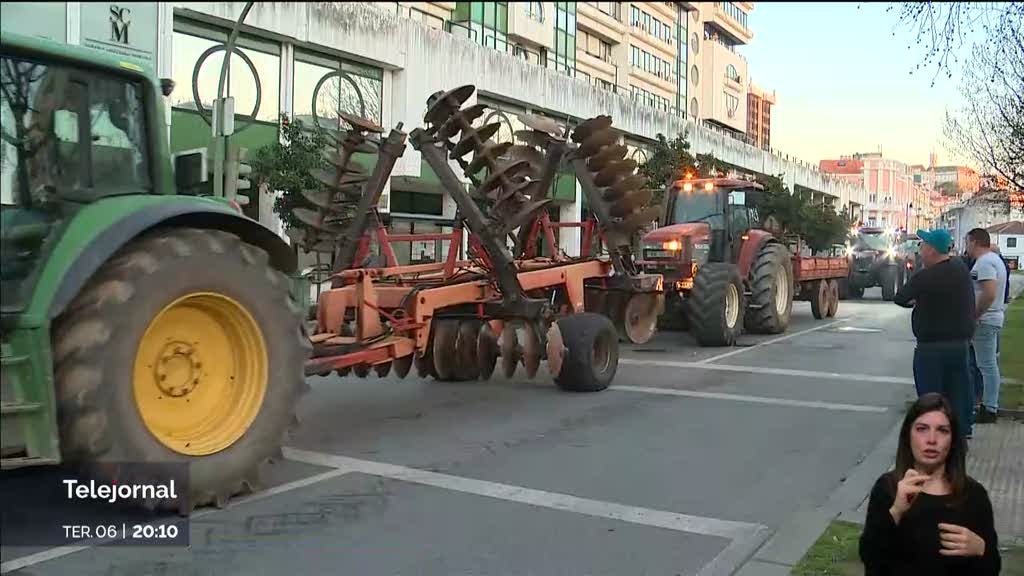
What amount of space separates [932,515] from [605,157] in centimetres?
866

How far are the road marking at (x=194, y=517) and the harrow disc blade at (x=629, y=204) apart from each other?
597 centimetres

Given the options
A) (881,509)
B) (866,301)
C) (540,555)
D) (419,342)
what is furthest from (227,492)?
(866,301)

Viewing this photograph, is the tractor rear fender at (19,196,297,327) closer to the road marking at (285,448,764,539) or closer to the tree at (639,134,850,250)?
the road marking at (285,448,764,539)

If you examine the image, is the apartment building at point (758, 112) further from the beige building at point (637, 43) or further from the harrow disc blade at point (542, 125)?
the harrow disc blade at point (542, 125)

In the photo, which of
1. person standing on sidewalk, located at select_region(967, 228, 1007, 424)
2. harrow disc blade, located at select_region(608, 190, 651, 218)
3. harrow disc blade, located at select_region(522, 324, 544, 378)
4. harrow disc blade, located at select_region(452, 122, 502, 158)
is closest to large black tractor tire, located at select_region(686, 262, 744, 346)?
harrow disc blade, located at select_region(608, 190, 651, 218)

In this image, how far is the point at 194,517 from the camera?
5379 millimetres

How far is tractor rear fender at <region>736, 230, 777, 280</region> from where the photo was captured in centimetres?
1670

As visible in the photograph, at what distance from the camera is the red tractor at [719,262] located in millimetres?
14906

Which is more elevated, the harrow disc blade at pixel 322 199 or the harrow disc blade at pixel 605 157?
the harrow disc blade at pixel 605 157

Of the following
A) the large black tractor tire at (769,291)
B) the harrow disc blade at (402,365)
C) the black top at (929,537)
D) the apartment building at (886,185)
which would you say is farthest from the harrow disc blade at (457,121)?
the apartment building at (886,185)

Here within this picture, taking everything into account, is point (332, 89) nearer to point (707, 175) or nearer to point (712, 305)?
point (712, 305)

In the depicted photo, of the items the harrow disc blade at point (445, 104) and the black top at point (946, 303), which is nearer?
Result: the black top at point (946, 303)

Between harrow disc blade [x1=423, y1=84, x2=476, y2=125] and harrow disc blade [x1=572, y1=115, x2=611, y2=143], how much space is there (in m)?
2.40

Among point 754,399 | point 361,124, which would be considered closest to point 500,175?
point 361,124
